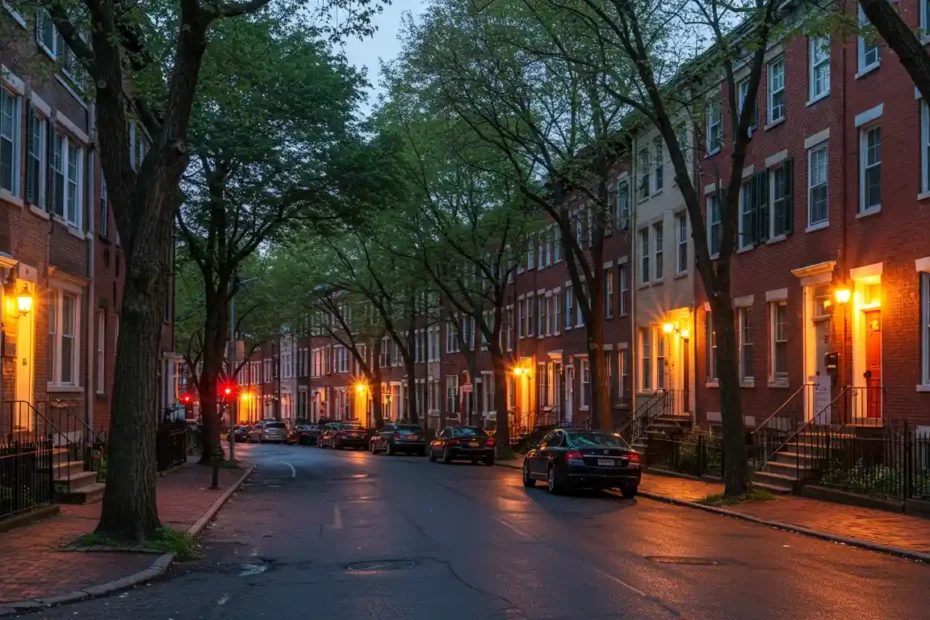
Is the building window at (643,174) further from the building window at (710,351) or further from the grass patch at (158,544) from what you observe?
the grass patch at (158,544)

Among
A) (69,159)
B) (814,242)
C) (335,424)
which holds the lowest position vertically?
(335,424)

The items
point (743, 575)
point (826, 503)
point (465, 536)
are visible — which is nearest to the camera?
point (743, 575)

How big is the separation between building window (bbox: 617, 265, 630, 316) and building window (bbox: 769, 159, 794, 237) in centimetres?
1258

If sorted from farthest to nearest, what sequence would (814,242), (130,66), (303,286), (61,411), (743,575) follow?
(303,286) < (814,242) < (61,411) < (130,66) < (743,575)

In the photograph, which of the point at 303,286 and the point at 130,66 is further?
the point at 303,286

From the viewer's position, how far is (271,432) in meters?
72.9

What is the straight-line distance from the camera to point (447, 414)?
66688 millimetres

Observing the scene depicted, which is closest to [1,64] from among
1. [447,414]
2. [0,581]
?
[0,581]

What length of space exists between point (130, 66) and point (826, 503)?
14117 millimetres

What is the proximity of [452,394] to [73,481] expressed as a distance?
47030 millimetres

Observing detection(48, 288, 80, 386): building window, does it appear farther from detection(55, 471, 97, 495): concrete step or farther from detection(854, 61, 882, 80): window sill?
detection(854, 61, 882, 80): window sill

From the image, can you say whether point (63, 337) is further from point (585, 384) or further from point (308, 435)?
point (308, 435)

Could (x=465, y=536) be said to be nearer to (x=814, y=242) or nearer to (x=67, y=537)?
(x=67, y=537)

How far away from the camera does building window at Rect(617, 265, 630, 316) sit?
40906mm
